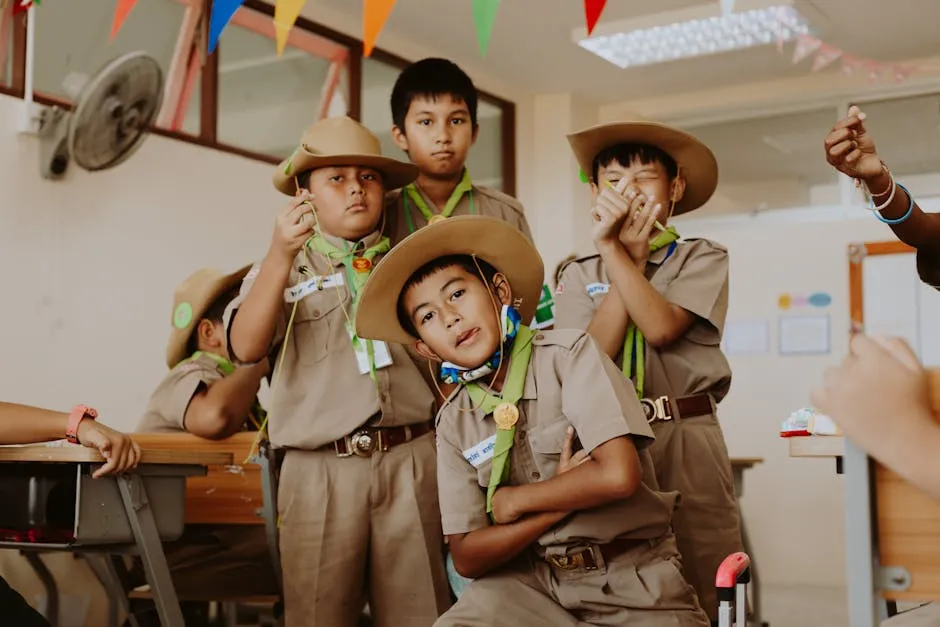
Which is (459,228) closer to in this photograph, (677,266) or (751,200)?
(677,266)

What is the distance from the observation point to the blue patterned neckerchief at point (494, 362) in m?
1.93

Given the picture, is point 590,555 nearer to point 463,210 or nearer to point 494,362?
point 494,362

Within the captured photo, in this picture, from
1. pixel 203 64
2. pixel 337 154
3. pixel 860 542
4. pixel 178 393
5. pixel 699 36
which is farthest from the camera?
pixel 699 36

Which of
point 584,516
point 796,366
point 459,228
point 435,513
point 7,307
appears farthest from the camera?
point 796,366

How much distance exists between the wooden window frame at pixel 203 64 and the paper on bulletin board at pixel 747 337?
2.57m

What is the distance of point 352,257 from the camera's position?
2502 mm

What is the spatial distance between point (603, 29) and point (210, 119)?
2043 mm

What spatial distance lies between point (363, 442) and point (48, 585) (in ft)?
6.73

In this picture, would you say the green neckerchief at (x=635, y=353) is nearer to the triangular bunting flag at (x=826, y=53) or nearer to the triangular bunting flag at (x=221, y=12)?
the triangular bunting flag at (x=221, y=12)

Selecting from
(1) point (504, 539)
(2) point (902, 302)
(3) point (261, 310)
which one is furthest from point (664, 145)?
(2) point (902, 302)

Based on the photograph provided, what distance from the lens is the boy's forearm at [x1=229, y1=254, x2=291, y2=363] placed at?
235cm

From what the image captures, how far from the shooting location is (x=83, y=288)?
4.28 m

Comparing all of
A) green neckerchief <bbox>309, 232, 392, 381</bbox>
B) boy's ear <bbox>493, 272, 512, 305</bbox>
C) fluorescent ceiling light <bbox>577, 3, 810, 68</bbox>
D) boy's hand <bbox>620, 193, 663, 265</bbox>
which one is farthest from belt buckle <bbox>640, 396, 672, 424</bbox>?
fluorescent ceiling light <bbox>577, 3, 810, 68</bbox>

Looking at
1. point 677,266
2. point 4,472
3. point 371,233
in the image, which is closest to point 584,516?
point 677,266
